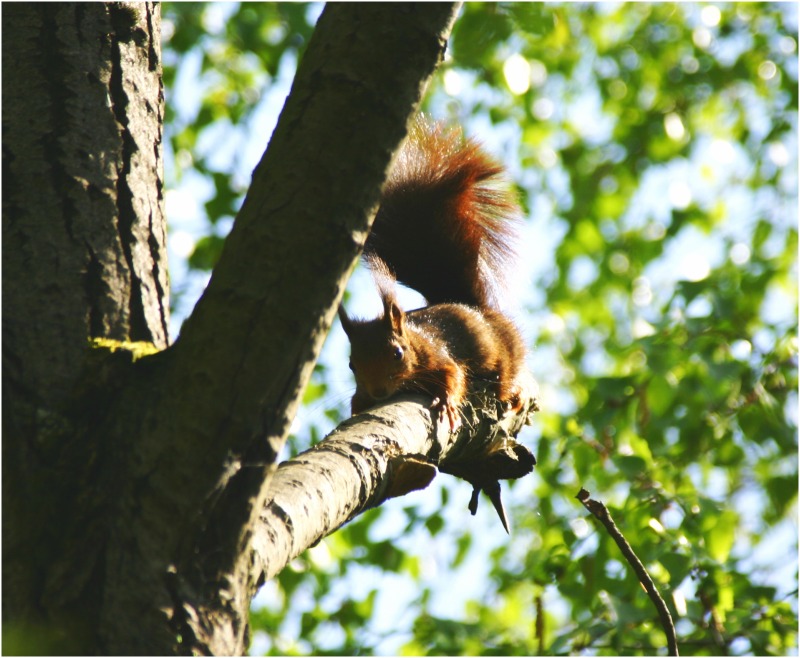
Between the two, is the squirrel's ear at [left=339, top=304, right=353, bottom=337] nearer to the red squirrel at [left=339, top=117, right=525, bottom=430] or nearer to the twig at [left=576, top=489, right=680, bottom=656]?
the red squirrel at [left=339, top=117, right=525, bottom=430]

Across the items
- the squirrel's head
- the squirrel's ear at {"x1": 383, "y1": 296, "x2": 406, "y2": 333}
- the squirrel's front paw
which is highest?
the squirrel's ear at {"x1": 383, "y1": 296, "x2": 406, "y2": 333}

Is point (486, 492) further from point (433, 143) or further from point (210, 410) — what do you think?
point (433, 143)

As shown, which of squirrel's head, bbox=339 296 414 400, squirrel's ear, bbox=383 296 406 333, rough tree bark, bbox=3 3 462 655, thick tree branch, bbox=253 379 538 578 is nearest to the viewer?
rough tree bark, bbox=3 3 462 655

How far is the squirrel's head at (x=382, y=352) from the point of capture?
2.54 metres

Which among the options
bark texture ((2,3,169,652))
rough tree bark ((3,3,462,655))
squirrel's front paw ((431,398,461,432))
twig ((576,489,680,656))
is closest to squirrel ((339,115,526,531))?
squirrel's front paw ((431,398,461,432))

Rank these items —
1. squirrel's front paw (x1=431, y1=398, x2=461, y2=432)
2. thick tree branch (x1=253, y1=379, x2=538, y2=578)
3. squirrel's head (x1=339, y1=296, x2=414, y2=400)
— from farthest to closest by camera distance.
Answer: squirrel's head (x1=339, y1=296, x2=414, y2=400) < squirrel's front paw (x1=431, y1=398, x2=461, y2=432) < thick tree branch (x1=253, y1=379, x2=538, y2=578)

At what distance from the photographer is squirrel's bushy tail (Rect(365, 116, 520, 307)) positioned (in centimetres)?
273

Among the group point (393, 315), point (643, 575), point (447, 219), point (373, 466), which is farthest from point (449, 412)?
point (447, 219)

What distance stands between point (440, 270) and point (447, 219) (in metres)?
0.22

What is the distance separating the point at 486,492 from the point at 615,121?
3791mm

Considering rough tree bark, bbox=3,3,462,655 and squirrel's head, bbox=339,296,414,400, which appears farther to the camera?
squirrel's head, bbox=339,296,414,400

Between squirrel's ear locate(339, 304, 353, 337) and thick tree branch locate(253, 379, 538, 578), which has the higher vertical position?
squirrel's ear locate(339, 304, 353, 337)

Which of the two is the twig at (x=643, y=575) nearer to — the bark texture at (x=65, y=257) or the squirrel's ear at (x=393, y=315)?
the bark texture at (x=65, y=257)

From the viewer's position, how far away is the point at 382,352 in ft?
8.44
